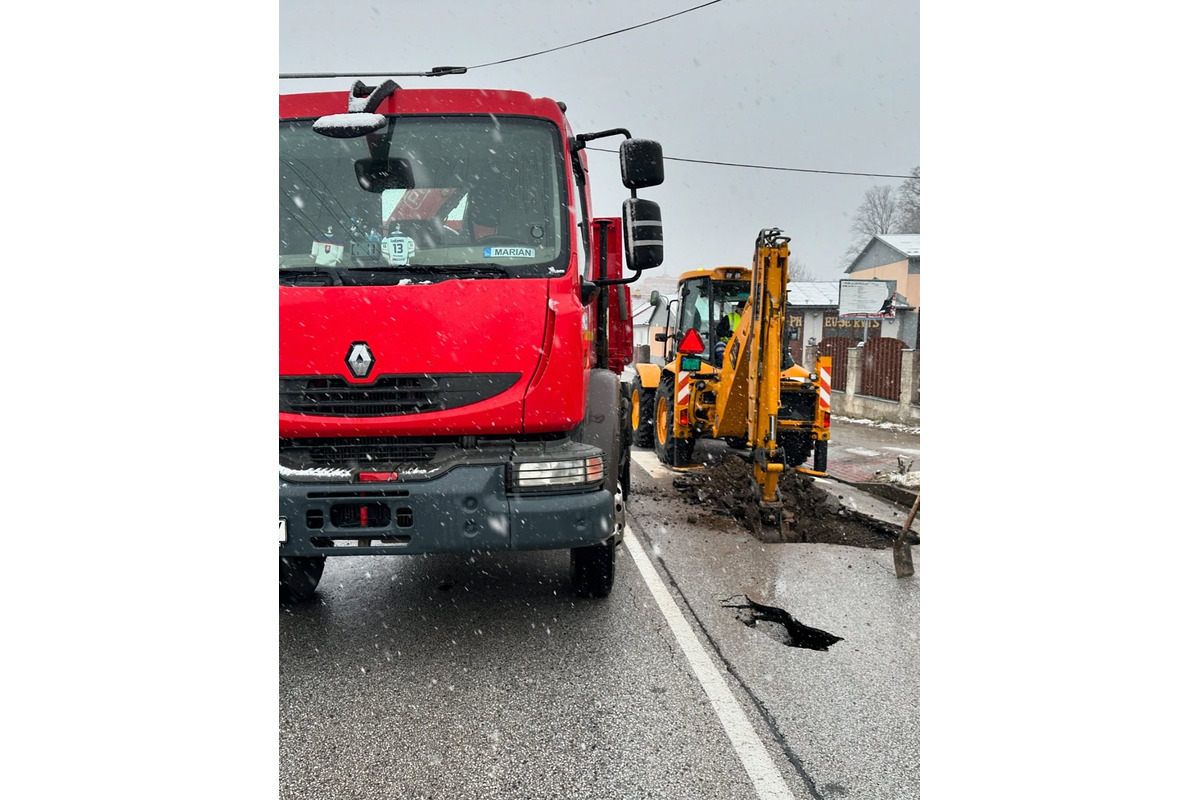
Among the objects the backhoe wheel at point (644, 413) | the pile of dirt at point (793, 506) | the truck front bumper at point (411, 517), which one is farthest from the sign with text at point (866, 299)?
Answer: the truck front bumper at point (411, 517)

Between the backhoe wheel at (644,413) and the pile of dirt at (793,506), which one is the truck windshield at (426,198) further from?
the backhoe wheel at (644,413)

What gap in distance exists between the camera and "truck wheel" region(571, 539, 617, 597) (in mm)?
4707

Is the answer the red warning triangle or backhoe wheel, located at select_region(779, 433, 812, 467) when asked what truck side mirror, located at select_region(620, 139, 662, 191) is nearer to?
the red warning triangle

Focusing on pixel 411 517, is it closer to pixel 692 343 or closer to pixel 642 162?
pixel 642 162

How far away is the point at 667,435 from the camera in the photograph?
35.1 feet

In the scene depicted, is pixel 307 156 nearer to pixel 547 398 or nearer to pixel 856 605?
pixel 547 398

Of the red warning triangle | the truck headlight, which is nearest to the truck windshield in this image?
the truck headlight

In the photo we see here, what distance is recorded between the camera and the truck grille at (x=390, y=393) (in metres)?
3.86

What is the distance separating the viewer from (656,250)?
4.45 m

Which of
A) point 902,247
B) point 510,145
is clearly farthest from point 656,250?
point 902,247

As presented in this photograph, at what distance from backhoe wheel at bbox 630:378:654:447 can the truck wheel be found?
23.7 ft

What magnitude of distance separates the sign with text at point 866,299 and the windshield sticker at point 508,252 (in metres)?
27.9

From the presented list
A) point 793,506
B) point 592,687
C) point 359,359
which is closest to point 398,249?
point 359,359

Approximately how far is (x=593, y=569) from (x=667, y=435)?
6.03 metres
